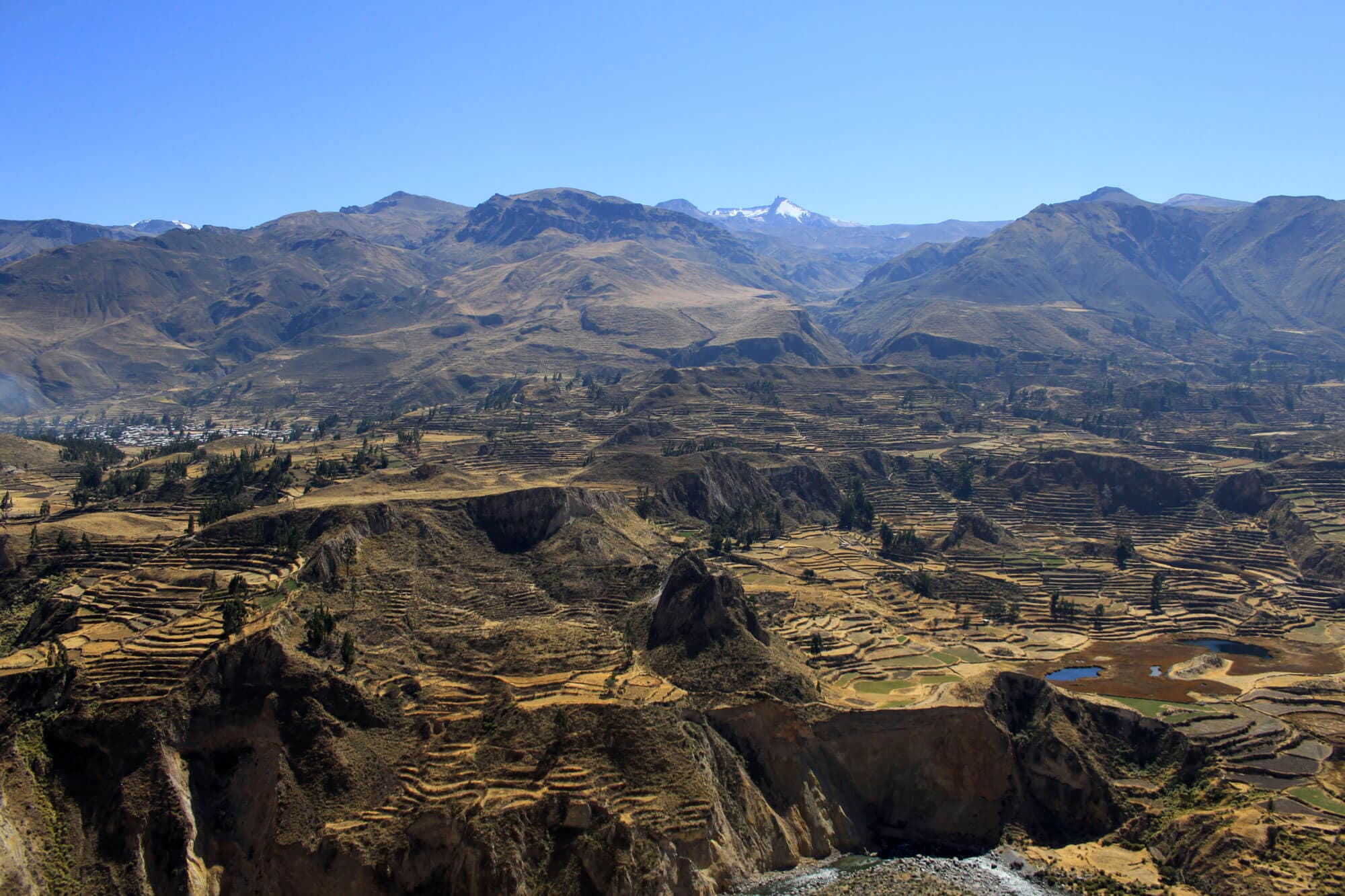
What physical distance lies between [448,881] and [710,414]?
118891mm

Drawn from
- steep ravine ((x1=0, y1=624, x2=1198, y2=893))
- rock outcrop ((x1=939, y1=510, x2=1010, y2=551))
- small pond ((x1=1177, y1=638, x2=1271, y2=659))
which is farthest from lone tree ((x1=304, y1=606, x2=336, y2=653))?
small pond ((x1=1177, y1=638, x2=1271, y2=659))

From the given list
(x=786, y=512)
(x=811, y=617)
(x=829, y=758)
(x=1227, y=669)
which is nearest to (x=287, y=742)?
Answer: (x=829, y=758)

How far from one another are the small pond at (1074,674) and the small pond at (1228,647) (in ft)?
43.1

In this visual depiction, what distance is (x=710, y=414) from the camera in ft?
528

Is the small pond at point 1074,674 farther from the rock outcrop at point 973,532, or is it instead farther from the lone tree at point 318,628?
the lone tree at point 318,628

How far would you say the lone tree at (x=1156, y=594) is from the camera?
3551 inches

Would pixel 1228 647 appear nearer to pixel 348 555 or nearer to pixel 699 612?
pixel 699 612

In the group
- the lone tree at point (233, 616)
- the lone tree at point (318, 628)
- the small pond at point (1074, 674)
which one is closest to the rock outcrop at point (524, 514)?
the lone tree at point (318, 628)

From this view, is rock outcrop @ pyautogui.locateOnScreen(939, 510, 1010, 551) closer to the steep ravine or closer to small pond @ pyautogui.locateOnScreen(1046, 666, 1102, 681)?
small pond @ pyautogui.locateOnScreen(1046, 666, 1102, 681)

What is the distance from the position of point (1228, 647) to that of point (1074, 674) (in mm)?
18121

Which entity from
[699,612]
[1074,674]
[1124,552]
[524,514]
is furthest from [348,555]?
[1124,552]

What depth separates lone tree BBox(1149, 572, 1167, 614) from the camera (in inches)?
3551

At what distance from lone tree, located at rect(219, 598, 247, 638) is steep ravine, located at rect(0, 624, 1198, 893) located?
103 inches

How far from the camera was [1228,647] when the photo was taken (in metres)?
82.2
